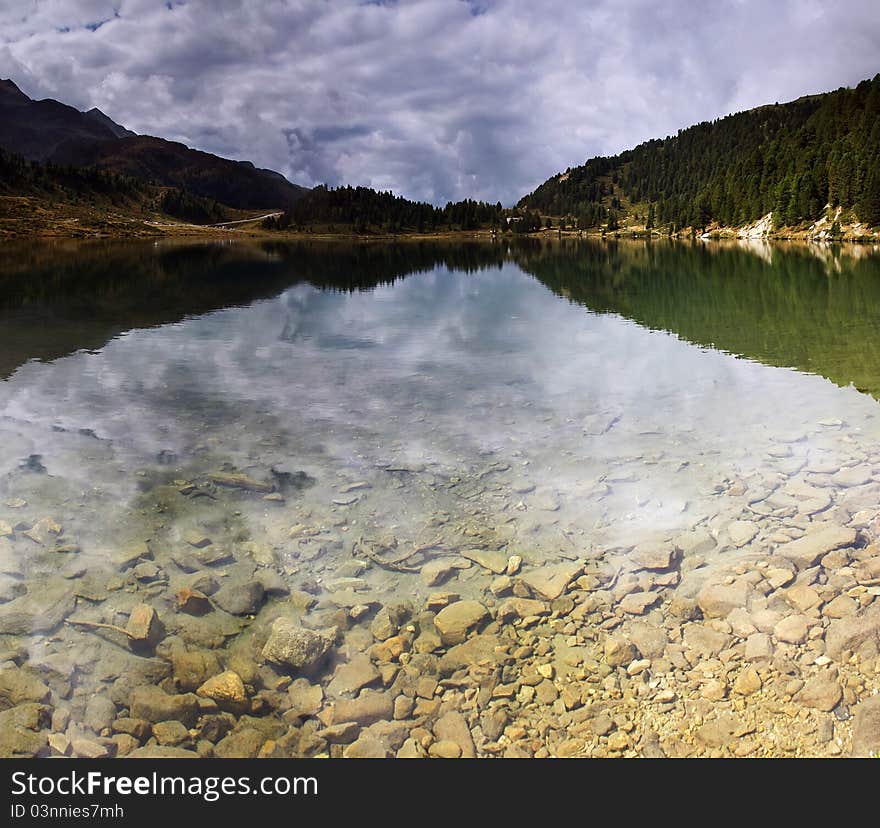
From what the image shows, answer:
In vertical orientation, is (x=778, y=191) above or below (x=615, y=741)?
above

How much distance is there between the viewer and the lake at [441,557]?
7.16 meters

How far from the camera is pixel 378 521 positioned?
11.7 m

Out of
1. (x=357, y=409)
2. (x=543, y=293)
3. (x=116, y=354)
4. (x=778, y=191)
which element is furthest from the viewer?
(x=778, y=191)

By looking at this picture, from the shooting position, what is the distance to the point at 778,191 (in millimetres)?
141875

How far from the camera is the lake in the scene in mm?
7164

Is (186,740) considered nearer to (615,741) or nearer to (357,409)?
(615,741)

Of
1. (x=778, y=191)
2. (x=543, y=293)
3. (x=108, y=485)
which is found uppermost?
(x=778, y=191)

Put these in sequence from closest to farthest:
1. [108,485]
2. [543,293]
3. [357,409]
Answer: [108,485]
[357,409]
[543,293]

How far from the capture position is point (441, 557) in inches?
412

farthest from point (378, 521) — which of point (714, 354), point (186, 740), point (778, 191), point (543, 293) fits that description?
point (778, 191)
